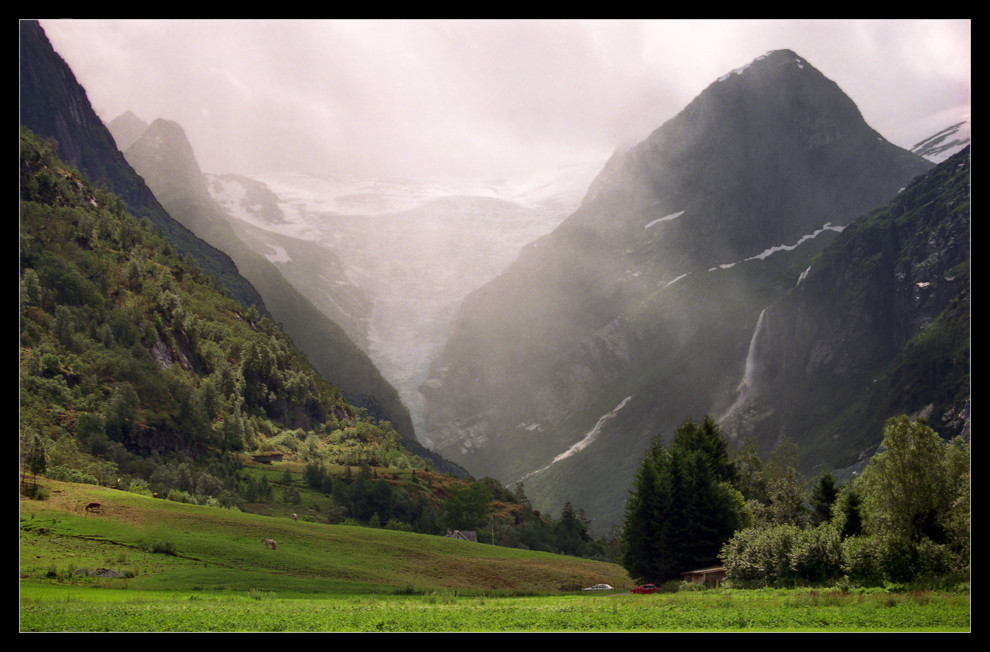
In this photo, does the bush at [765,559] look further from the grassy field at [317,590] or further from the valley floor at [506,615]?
the valley floor at [506,615]

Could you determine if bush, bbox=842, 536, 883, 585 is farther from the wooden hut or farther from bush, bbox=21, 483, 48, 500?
bush, bbox=21, 483, 48, 500

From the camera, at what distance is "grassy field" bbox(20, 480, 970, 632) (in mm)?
40250

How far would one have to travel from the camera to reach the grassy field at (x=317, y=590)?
40.2 metres

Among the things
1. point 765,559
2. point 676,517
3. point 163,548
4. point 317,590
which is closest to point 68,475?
point 163,548

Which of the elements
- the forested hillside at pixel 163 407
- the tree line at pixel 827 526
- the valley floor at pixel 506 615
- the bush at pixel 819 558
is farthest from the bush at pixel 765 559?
the forested hillside at pixel 163 407

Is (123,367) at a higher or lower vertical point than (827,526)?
higher

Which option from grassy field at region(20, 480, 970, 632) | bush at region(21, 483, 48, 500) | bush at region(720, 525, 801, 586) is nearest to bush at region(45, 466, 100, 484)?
grassy field at region(20, 480, 970, 632)

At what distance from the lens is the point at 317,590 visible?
63.6 meters

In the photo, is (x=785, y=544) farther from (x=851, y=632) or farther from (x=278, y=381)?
(x=278, y=381)

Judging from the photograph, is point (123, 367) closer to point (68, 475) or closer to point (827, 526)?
point (68, 475)

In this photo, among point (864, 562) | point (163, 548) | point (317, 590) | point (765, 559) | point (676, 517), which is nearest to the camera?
point (864, 562)

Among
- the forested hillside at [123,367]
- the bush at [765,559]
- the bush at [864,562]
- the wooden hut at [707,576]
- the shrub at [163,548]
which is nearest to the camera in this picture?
the bush at [864,562]
